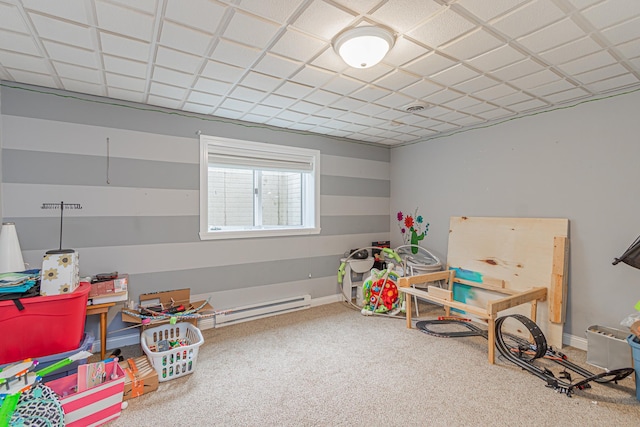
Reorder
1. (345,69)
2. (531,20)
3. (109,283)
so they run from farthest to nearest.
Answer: (109,283), (345,69), (531,20)

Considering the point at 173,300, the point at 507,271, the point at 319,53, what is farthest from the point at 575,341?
the point at 173,300

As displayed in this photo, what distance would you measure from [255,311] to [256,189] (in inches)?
55.5

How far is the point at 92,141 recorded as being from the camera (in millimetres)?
2652

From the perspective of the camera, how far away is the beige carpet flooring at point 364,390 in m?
1.81

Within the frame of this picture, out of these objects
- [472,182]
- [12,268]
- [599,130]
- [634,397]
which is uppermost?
[599,130]

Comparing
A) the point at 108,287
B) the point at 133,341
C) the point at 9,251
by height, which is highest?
the point at 9,251

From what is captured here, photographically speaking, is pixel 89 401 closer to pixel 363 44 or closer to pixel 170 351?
pixel 170 351

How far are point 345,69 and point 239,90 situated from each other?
923 millimetres

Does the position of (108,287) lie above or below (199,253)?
below

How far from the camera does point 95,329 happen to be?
104 inches

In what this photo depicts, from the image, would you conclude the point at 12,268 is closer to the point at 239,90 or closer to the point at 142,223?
the point at 142,223

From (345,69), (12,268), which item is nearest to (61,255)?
(12,268)

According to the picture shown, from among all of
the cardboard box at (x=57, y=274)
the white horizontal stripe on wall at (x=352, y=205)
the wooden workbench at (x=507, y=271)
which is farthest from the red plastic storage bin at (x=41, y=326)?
the wooden workbench at (x=507, y=271)

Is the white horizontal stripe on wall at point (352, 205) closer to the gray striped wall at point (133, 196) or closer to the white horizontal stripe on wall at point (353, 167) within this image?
the gray striped wall at point (133, 196)
